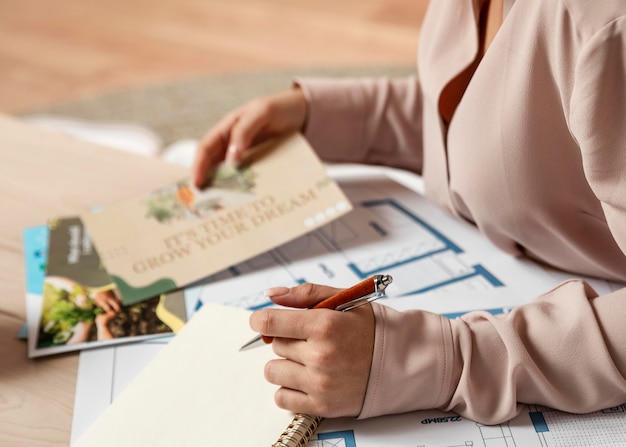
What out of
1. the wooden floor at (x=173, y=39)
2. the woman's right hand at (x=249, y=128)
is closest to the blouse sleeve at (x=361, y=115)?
the woman's right hand at (x=249, y=128)

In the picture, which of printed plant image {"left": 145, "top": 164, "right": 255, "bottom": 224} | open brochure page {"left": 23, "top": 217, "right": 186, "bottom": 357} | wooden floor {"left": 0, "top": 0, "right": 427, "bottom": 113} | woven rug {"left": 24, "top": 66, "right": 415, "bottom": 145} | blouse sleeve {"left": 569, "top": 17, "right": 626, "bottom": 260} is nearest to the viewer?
blouse sleeve {"left": 569, "top": 17, "right": 626, "bottom": 260}

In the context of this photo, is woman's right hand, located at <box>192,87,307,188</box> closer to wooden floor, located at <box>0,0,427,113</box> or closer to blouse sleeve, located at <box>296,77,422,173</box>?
blouse sleeve, located at <box>296,77,422,173</box>

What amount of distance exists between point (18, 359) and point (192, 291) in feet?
0.54

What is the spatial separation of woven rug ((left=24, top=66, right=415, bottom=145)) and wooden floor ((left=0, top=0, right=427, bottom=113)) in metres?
0.05

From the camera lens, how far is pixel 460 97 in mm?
711

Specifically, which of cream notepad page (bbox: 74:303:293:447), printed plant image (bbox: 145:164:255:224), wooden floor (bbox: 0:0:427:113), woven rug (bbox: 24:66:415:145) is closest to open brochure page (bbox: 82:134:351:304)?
printed plant image (bbox: 145:164:255:224)

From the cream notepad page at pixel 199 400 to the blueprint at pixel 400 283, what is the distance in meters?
0.02

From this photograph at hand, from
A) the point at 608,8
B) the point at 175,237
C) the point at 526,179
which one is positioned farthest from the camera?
the point at 175,237

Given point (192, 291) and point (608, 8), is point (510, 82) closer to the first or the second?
point (608, 8)

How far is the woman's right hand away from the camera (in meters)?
0.85

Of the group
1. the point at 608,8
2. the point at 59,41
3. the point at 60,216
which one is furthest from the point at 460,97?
the point at 59,41

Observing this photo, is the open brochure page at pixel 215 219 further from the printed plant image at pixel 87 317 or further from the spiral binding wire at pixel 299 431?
the spiral binding wire at pixel 299 431

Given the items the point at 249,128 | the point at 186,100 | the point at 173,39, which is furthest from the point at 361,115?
the point at 173,39

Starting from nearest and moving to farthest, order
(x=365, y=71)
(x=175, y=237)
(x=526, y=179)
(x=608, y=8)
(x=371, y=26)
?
(x=608, y=8), (x=526, y=179), (x=175, y=237), (x=365, y=71), (x=371, y=26)
